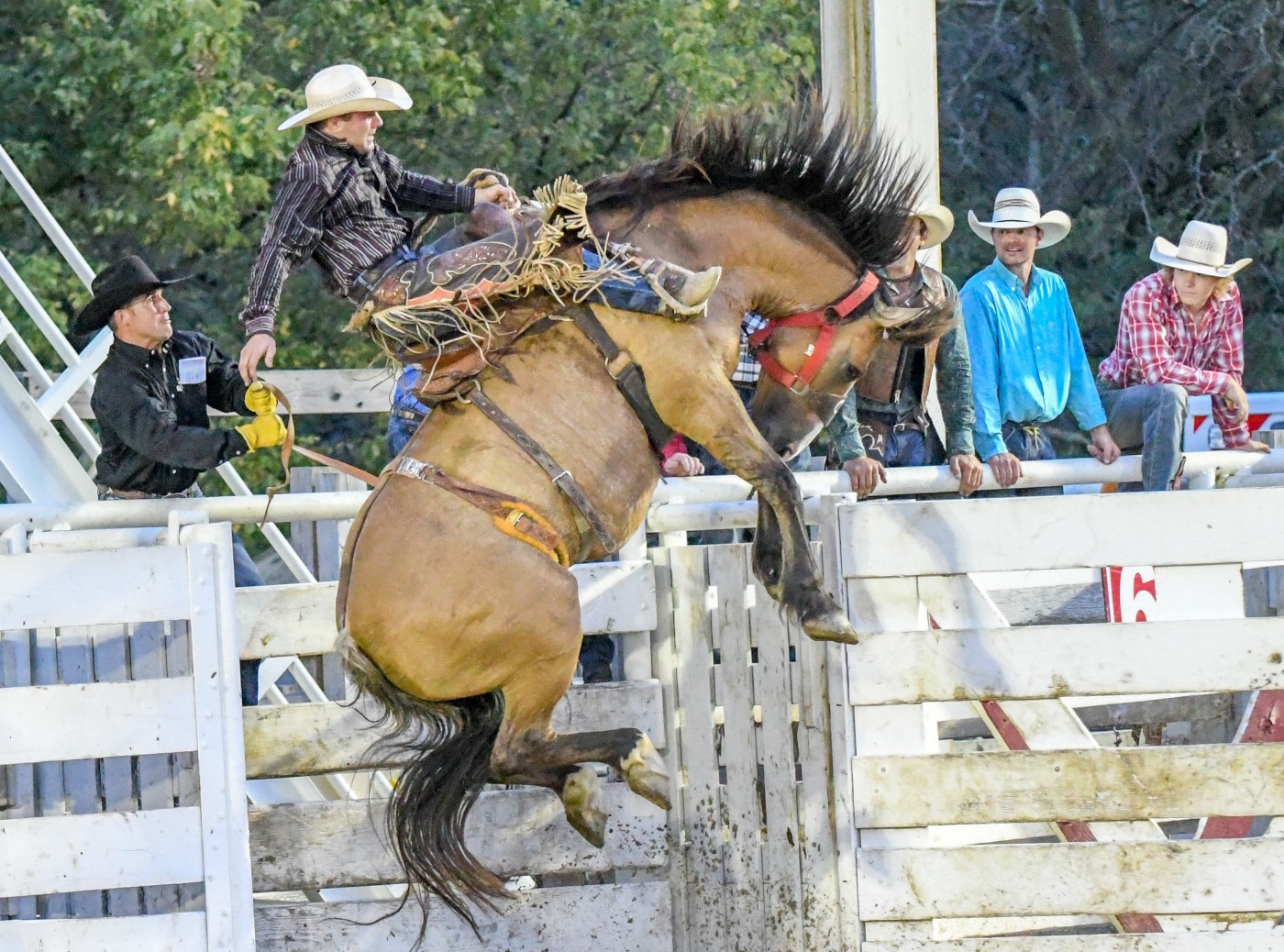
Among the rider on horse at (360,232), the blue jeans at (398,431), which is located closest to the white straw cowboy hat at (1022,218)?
the rider on horse at (360,232)

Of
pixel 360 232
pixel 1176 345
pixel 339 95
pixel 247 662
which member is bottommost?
pixel 247 662

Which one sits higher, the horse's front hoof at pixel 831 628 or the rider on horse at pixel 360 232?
the rider on horse at pixel 360 232

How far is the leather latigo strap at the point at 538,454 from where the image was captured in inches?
170

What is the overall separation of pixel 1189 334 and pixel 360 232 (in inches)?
133

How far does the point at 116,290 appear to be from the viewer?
5602 mm

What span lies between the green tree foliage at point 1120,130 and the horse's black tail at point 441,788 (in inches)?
389

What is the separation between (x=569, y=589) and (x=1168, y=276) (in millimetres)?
3353

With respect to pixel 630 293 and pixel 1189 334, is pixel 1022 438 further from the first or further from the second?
pixel 630 293

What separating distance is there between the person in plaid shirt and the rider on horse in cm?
247

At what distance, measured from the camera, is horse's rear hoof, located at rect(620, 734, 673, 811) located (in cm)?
425

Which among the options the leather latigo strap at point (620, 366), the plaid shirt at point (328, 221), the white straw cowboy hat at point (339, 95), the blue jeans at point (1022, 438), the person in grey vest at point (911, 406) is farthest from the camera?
the blue jeans at point (1022, 438)

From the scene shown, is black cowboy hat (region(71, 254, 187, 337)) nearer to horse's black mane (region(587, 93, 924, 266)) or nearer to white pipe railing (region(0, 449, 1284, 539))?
white pipe railing (region(0, 449, 1284, 539))

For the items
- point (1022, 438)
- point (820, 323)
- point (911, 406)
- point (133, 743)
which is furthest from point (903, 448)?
point (133, 743)

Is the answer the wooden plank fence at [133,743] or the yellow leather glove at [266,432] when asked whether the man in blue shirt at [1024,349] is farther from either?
the wooden plank fence at [133,743]
